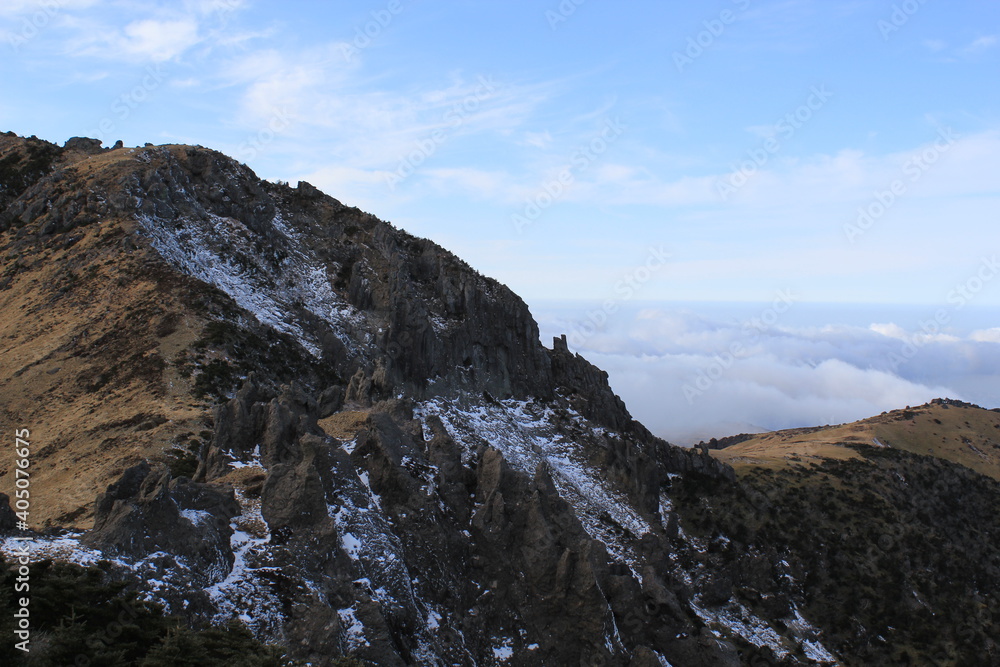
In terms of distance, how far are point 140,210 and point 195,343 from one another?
71.2 feet

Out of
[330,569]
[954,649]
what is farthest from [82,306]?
[954,649]

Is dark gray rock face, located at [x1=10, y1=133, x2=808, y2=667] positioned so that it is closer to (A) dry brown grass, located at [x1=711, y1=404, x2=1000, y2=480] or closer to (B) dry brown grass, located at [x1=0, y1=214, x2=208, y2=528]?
(B) dry brown grass, located at [x1=0, y1=214, x2=208, y2=528]

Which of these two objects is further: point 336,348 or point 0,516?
point 336,348

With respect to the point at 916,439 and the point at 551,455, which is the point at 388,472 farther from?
the point at 916,439

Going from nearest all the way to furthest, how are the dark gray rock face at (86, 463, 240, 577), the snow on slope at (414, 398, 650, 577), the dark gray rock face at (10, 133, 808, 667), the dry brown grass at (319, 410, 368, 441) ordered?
the dark gray rock face at (86, 463, 240, 577) < the dark gray rock face at (10, 133, 808, 667) < the dry brown grass at (319, 410, 368, 441) < the snow on slope at (414, 398, 650, 577)

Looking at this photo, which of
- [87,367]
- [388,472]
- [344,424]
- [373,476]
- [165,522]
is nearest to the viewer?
[165,522]

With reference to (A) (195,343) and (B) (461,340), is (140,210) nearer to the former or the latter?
(A) (195,343)

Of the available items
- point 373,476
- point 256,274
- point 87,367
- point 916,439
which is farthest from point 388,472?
point 916,439

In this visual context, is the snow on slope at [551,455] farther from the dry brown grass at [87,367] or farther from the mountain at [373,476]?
the dry brown grass at [87,367]

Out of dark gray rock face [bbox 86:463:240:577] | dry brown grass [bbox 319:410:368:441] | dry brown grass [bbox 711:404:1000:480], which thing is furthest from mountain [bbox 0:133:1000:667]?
dry brown grass [bbox 711:404:1000:480]

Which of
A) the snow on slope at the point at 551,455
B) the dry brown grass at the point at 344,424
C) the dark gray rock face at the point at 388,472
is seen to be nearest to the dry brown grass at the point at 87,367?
the dark gray rock face at the point at 388,472

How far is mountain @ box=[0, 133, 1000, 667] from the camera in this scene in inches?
1021

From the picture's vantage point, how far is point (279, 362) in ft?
167

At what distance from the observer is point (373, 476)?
3303 centimetres
